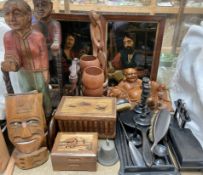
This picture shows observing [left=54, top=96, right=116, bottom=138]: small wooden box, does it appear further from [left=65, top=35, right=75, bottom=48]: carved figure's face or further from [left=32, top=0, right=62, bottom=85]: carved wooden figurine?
[left=65, top=35, right=75, bottom=48]: carved figure's face

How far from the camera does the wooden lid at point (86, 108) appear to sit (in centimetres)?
49

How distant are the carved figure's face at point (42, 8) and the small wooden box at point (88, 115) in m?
0.21

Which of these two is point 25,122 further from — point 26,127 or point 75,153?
point 75,153

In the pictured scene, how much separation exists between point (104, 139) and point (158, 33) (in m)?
0.34

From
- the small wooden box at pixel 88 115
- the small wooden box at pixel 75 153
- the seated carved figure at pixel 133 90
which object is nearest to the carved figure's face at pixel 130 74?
the seated carved figure at pixel 133 90

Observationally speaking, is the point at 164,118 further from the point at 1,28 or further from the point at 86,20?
the point at 1,28

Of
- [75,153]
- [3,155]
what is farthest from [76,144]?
[3,155]

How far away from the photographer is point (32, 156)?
457 mm

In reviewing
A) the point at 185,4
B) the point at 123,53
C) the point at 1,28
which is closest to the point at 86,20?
the point at 123,53

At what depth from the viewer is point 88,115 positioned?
1.60 ft

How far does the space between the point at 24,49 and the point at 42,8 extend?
0.12 meters

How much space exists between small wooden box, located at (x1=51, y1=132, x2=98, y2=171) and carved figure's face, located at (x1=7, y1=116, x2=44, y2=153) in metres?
0.05

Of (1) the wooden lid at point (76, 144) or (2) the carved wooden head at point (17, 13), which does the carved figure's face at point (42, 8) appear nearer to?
(2) the carved wooden head at point (17, 13)

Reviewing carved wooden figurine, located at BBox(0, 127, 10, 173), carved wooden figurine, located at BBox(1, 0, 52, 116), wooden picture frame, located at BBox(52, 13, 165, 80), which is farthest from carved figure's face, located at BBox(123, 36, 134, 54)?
carved wooden figurine, located at BBox(0, 127, 10, 173)
